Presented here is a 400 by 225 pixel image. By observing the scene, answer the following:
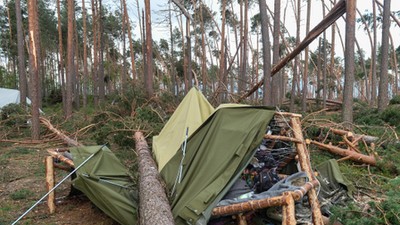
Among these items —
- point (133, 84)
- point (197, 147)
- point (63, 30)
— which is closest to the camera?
point (197, 147)

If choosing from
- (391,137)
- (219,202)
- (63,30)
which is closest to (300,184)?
(219,202)

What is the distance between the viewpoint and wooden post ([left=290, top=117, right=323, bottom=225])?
136 inches

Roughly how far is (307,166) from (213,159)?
130cm

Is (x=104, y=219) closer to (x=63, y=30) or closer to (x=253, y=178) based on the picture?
(x=253, y=178)

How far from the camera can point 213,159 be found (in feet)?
13.1

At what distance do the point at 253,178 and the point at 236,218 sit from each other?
2.17ft

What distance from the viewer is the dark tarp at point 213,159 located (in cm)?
353

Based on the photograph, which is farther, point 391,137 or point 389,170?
point 391,137

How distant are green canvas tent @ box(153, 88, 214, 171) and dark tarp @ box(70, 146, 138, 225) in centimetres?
67

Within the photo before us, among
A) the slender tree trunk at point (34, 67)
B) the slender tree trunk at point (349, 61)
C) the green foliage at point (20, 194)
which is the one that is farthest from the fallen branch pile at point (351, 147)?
the slender tree trunk at point (34, 67)

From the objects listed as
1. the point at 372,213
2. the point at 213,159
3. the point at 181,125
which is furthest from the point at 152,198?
the point at 372,213

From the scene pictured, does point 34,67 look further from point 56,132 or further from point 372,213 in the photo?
point 372,213

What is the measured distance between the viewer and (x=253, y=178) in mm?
4250

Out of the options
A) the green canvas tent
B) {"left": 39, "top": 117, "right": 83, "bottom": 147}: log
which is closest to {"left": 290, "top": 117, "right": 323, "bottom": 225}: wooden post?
the green canvas tent
